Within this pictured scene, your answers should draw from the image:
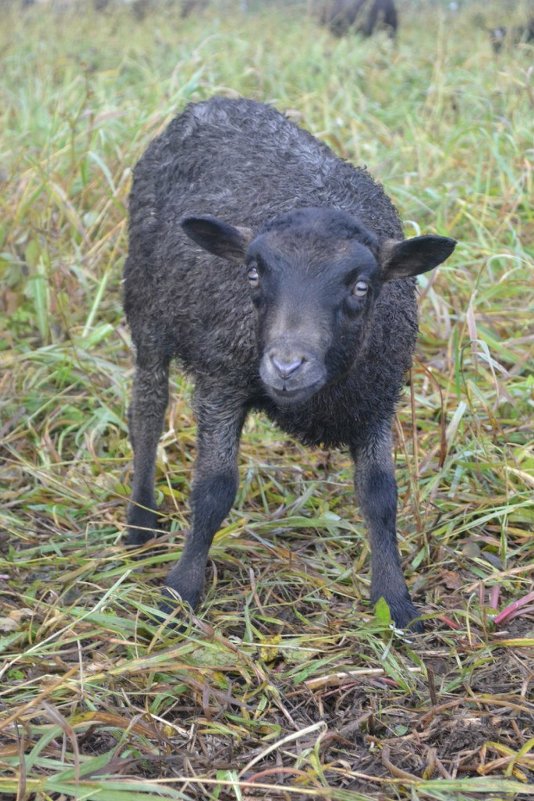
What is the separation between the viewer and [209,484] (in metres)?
4.29

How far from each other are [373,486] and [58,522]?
5.26 ft

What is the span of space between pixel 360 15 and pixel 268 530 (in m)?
9.39

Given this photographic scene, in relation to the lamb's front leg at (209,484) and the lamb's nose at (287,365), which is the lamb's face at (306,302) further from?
the lamb's front leg at (209,484)

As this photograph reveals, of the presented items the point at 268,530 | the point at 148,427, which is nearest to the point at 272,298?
the point at 268,530

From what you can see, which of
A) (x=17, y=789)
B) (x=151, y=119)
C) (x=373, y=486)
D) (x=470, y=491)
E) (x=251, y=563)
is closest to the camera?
(x=17, y=789)

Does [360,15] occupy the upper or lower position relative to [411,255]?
lower

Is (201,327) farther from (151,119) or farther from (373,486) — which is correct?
(151,119)

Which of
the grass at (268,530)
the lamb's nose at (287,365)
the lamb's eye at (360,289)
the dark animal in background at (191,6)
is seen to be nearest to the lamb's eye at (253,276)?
the lamb's eye at (360,289)

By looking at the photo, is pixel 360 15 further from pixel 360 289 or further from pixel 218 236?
pixel 360 289

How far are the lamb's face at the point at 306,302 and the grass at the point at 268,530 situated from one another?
988 millimetres

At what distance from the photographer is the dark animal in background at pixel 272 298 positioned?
3.67 metres

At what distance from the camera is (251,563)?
15.0ft

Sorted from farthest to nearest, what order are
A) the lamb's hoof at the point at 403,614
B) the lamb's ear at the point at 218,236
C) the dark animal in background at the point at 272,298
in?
the lamb's hoof at the point at 403,614 → the lamb's ear at the point at 218,236 → the dark animal in background at the point at 272,298

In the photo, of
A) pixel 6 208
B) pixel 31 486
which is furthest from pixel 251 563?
pixel 6 208
